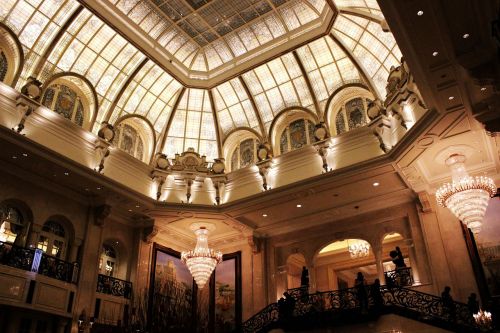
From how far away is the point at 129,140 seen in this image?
17.5 m

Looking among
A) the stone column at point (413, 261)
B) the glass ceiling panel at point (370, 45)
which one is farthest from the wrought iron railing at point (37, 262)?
the glass ceiling panel at point (370, 45)

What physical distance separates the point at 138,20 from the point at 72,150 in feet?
16.2

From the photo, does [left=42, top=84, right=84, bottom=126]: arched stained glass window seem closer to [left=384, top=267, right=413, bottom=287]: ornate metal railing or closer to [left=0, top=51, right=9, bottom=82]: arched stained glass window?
[left=0, top=51, right=9, bottom=82]: arched stained glass window

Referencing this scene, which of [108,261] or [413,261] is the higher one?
[108,261]

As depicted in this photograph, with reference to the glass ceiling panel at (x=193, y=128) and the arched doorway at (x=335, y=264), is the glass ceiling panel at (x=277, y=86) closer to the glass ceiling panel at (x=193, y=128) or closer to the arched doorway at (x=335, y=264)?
the glass ceiling panel at (x=193, y=128)

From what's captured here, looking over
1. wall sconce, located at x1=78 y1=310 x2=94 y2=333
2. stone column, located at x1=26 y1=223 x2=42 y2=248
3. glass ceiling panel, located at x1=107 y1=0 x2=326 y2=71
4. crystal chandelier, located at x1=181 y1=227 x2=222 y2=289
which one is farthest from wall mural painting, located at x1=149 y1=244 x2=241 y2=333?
glass ceiling panel, located at x1=107 y1=0 x2=326 y2=71

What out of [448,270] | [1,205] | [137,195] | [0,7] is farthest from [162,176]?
[448,270]

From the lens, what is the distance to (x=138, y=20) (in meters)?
15.2

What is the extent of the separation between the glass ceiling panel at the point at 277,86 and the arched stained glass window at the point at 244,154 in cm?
113

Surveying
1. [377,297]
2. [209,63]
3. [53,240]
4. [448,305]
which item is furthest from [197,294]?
[448,305]

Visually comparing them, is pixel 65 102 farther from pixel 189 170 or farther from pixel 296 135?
pixel 296 135

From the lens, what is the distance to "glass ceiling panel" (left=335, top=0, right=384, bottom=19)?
44.7ft

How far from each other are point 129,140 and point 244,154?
4.67m

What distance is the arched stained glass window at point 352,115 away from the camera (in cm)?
1607
